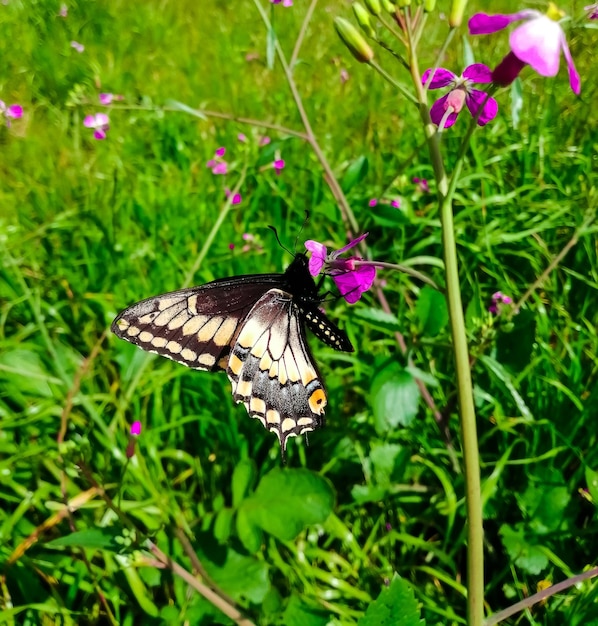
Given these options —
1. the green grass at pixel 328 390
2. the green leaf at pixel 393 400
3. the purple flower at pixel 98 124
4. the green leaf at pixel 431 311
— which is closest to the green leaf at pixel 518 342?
the green grass at pixel 328 390

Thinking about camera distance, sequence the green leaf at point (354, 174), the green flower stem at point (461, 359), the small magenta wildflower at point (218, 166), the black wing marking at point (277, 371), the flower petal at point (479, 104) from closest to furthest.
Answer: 1. the green flower stem at point (461, 359)
2. the flower petal at point (479, 104)
3. the black wing marking at point (277, 371)
4. the green leaf at point (354, 174)
5. the small magenta wildflower at point (218, 166)

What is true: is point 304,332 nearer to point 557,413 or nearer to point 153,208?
point 557,413

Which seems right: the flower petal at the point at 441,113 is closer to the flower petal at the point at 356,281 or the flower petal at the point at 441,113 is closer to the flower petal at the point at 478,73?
the flower petal at the point at 478,73

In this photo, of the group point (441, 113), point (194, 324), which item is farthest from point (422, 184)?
point (441, 113)

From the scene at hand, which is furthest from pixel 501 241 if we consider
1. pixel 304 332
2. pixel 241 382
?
pixel 241 382

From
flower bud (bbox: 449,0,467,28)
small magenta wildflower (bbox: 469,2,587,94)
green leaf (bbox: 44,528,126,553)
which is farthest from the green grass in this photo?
small magenta wildflower (bbox: 469,2,587,94)

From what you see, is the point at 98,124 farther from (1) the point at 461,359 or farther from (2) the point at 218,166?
(1) the point at 461,359
